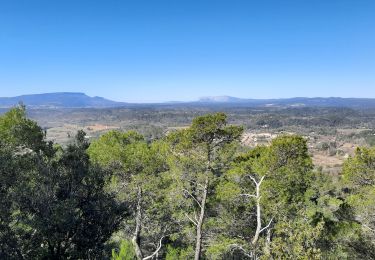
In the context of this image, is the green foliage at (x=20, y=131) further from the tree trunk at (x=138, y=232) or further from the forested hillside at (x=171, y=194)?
the tree trunk at (x=138, y=232)

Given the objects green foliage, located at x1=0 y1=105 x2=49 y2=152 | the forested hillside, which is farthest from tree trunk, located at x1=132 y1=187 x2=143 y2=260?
green foliage, located at x1=0 y1=105 x2=49 y2=152

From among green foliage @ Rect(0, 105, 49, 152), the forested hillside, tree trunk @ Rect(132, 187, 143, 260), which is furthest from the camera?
tree trunk @ Rect(132, 187, 143, 260)

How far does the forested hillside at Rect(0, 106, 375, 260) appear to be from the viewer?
56.7ft

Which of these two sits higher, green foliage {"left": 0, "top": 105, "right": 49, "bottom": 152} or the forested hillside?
green foliage {"left": 0, "top": 105, "right": 49, "bottom": 152}

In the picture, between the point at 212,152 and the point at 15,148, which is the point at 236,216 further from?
the point at 15,148

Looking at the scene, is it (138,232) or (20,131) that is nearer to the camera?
(20,131)

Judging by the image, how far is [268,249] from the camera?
11.5 meters

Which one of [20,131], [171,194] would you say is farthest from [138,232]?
[20,131]

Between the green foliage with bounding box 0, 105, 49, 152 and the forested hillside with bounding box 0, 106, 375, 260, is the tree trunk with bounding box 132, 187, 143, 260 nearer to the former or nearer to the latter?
the forested hillside with bounding box 0, 106, 375, 260

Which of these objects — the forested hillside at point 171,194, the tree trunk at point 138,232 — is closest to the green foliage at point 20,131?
the forested hillside at point 171,194

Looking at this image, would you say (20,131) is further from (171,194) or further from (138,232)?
Answer: (171,194)

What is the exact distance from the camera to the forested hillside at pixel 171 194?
56.7 feet

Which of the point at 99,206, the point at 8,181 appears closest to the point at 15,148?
the point at 8,181

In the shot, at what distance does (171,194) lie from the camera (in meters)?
20.9
